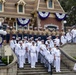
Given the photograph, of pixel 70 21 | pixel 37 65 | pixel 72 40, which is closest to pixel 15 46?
pixel 37 65

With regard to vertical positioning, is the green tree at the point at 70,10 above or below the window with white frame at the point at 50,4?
below

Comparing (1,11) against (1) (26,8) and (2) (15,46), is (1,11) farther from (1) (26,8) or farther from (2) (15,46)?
(2) (15,46)

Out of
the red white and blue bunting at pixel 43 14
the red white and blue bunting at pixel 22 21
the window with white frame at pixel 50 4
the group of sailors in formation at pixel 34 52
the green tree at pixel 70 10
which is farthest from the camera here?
the green tree at pixel 70 10

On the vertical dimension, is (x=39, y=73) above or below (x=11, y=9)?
below

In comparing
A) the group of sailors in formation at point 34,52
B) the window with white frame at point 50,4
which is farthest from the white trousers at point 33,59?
the window with white frame at point 50,4

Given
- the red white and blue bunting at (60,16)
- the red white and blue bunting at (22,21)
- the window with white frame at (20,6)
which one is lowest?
the red white and blue bunting at (22,21)

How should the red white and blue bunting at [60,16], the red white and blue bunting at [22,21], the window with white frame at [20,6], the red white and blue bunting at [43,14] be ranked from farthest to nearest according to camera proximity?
1. the window with white frame at [20,6]
2. the red white and blue bunting at [60,16]
3. the red white and blue bunting at [43,14]
4. the red white and blue bunting at [22,21]

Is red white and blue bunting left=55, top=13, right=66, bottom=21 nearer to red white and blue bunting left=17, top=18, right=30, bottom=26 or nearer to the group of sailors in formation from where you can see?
red white and blue bunting left=17, top=18, right=30, bottom=26

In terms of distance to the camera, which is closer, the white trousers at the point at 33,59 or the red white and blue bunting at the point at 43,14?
the white trousers at the point at 33,59

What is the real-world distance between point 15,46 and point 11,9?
1225 cm

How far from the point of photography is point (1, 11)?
114ft

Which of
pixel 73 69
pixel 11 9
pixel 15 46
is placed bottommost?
pixel 73 69

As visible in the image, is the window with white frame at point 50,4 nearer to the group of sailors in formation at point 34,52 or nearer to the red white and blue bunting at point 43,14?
the red white and blue bunting at point 43,14

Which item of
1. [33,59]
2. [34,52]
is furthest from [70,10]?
[33,59]
